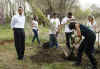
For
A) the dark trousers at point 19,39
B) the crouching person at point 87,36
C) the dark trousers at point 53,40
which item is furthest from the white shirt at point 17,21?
the dark trousers at point 53,40

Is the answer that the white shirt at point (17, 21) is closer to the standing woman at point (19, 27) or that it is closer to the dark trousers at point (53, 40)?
the standing woman at point (19, 27)

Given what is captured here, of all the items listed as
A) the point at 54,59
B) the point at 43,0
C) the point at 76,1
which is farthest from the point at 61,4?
the point at 54,59

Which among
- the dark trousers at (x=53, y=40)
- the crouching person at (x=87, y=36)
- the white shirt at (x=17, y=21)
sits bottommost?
the dark trousers at (x=53, y=40)

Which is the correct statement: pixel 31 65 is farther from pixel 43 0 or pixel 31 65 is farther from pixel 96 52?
pixel 43 0

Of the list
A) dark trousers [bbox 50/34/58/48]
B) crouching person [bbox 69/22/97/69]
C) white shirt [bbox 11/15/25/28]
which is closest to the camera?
crouching person [bbox 69/22/97/69]

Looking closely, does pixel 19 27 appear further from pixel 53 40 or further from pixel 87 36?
pixel 53 40

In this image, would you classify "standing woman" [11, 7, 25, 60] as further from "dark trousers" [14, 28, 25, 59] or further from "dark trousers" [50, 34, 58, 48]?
"dark trousers" [50, 34, 58, 48]

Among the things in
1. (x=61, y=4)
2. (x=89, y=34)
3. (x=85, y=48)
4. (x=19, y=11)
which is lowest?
(x=85, y=48)

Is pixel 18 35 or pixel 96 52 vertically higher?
pixel 18 35

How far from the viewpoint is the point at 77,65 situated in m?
4.98

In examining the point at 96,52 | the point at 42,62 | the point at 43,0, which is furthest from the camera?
the point at 43,0

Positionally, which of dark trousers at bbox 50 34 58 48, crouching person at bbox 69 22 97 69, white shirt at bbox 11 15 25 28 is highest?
white shirt at bbox 11 15 25 28

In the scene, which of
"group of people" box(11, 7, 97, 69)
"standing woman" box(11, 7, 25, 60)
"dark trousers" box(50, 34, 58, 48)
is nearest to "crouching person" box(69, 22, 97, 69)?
"group of people" box(11, 7, 97, 69)

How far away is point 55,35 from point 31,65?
8.94 feet
